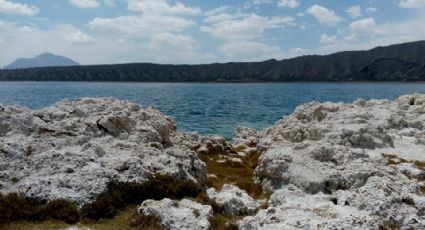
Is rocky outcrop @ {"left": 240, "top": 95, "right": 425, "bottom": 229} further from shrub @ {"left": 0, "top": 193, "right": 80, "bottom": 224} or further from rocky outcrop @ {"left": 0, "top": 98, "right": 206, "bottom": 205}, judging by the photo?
shrub @ {"left": 0, "top": 193, "right": 80, "bottom": 224}

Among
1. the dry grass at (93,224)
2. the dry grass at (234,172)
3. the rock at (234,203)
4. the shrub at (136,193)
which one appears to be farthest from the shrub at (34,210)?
the dry grass at (234,172)

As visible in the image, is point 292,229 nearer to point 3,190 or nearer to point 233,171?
point 3,190

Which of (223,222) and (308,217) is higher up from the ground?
(308,217)

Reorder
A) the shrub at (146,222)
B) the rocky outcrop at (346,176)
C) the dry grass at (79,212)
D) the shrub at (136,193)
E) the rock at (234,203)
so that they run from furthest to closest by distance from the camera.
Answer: the rock at (234,203) < the shrub at (136,193) < the dry grass at (79,212) < the shrub at (146,222) < the rocky outcrop at (346,176)

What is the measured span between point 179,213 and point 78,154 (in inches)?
200

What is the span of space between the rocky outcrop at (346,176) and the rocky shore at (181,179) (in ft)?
0.15

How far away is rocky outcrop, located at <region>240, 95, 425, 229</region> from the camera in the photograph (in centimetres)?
1233

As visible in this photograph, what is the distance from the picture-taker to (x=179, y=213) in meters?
13.3

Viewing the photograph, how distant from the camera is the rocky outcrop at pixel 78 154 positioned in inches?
567

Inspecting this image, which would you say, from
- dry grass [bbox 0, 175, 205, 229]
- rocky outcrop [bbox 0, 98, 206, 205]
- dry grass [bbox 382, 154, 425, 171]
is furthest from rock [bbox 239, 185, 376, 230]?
dry grass [bbox 382, 154, 425, 171]

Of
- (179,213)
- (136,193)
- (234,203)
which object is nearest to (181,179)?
(136,193)

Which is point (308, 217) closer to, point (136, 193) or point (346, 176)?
point (346, 176)

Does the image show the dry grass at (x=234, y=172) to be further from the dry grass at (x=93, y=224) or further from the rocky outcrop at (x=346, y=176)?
the dry grass at (x=93, y=224)

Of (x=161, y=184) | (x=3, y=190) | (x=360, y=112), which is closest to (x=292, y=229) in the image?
(x=161, y=184)
